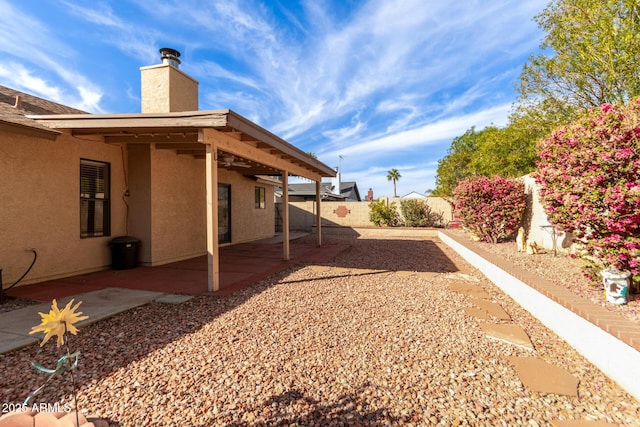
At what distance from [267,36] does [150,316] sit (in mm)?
9878

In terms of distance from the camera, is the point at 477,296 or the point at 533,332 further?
the point at 477,296

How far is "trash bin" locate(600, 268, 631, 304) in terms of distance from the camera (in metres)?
3.90

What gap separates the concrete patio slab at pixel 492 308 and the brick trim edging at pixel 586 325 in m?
0.41

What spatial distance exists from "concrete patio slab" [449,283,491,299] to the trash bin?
165 cm

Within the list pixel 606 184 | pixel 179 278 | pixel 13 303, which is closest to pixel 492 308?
pixel 606 184

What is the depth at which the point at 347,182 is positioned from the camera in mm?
44438

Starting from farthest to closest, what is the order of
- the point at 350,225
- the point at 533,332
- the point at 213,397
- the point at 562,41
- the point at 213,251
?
the point at 350,225
the point at 562,41
the point at 213,251
the point at 533,332
the point at 213,397

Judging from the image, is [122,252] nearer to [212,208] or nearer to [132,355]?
[212,208]

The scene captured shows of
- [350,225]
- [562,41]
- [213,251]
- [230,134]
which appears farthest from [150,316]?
[562,41]

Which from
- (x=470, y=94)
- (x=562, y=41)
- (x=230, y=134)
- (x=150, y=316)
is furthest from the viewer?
(x=470, y=94)

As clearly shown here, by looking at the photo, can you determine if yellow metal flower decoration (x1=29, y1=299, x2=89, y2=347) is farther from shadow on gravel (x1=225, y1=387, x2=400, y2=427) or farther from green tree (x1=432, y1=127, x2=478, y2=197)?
green tree (x1=432, y1=127, x2=478, y2=197)

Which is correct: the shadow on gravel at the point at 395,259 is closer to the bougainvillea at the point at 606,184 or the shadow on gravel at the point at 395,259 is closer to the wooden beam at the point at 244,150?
the wooden beam at the point at 244,150

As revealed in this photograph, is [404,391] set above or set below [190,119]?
below

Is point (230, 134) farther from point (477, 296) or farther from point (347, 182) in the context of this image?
point (347, 182)
